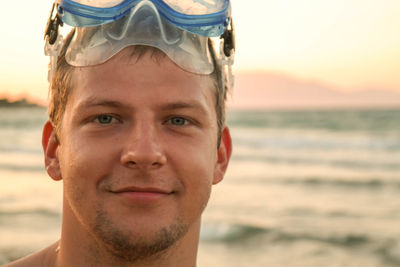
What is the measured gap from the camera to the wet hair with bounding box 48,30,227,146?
284 cm

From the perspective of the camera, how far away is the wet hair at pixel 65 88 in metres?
2.84

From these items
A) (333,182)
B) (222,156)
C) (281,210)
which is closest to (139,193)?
(222,156)

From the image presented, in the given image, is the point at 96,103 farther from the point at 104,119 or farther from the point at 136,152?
the point at 136,152

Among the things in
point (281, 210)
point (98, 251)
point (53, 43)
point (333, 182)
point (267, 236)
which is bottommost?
point (267, 236)

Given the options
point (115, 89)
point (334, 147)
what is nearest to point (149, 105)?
point (115, 89)

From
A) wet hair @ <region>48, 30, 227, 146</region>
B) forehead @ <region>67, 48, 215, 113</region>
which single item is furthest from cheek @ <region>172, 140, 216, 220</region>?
wet hair @ <region>48, 30, 227, 146</region>

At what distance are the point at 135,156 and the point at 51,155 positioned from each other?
0.72 m

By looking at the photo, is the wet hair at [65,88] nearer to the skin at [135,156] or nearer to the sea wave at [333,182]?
the skin at [135,156]

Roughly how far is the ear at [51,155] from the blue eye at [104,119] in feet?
1.34

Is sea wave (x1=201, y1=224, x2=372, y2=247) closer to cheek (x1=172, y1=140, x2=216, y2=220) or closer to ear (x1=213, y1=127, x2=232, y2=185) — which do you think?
ear (x1=213, y1=127, x2=232, y2=185)

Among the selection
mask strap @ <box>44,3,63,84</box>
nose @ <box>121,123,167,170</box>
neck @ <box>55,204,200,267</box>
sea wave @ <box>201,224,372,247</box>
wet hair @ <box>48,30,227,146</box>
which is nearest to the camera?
nose @ <box>121,123,167,170</box>

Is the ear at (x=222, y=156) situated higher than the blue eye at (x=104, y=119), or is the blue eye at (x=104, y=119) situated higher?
the blue eye at (x=104, y=119)

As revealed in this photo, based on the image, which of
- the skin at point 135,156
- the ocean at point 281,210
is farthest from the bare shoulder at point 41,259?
the ocean at point 281,210

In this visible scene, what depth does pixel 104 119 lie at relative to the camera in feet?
8.54
